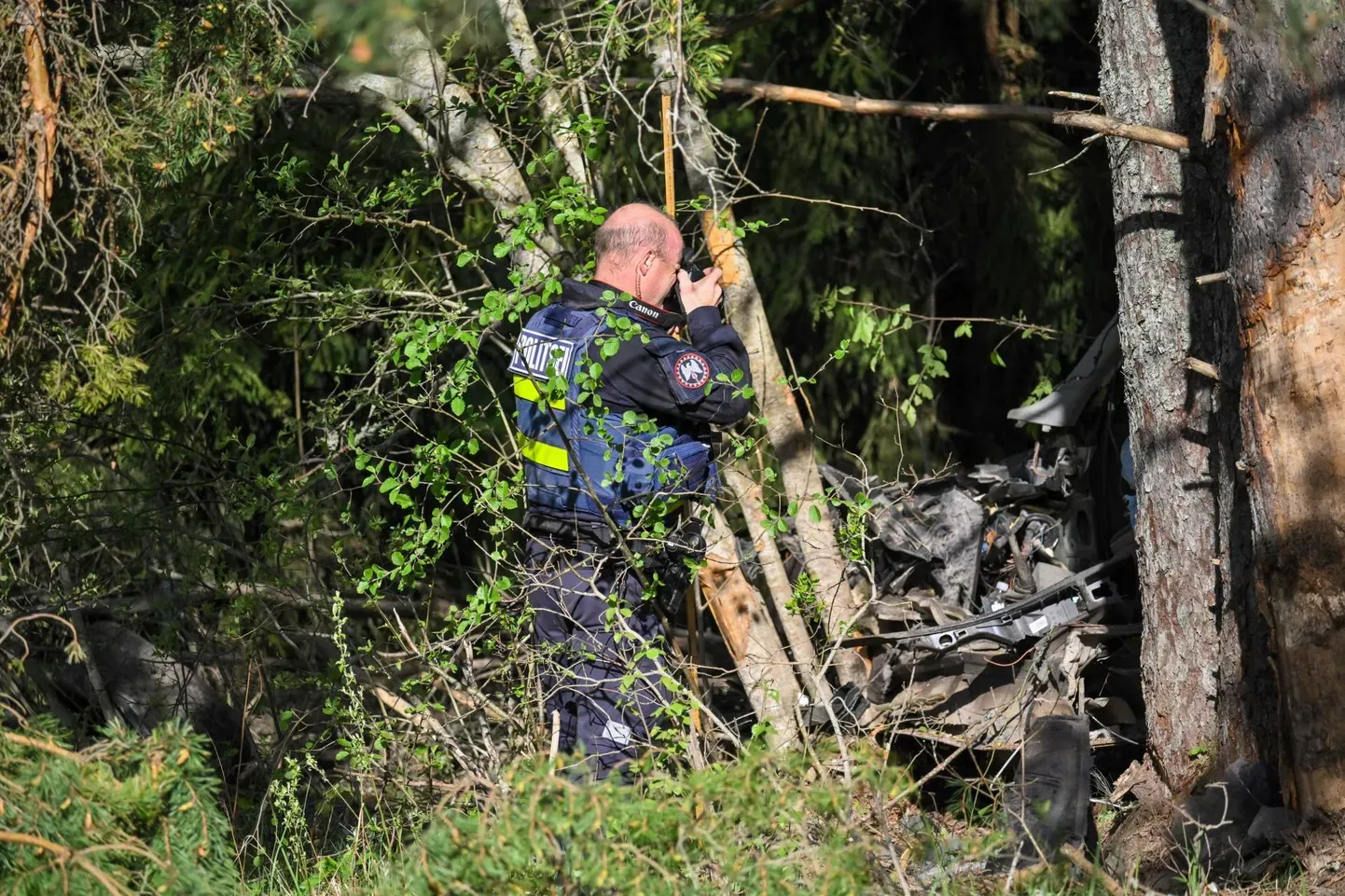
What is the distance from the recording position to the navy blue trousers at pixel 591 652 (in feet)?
14.4

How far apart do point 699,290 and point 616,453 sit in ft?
2.52

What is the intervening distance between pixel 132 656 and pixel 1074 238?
4.81 meters

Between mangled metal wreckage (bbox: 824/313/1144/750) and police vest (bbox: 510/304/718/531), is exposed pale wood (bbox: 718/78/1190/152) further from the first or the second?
police vest (bbox: 510/304/718/531)

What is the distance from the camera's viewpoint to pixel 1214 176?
4148mm

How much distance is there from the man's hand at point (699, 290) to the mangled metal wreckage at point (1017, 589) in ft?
2.72

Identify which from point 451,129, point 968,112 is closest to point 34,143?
point 451,129

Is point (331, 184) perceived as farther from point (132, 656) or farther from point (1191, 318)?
point (1191, 318)

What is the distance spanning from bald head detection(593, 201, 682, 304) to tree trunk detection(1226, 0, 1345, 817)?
179 cm

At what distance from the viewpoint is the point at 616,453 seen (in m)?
4.29

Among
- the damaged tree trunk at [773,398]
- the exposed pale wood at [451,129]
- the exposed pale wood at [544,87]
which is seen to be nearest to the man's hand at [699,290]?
the damaged tree trunk at [773,398]

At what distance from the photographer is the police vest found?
4.14m

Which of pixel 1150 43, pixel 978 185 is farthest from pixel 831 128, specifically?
pixel 1150 43

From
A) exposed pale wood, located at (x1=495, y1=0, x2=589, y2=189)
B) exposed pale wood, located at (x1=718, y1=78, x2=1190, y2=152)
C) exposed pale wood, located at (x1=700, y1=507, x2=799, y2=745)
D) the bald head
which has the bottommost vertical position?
exposed pale wood, located at (x1=700, y1=507, x2=799, y2=745)

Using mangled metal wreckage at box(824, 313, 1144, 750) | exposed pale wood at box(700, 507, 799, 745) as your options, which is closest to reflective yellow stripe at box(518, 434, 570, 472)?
exposed pale wood at box(700, 507, 799, 745)
